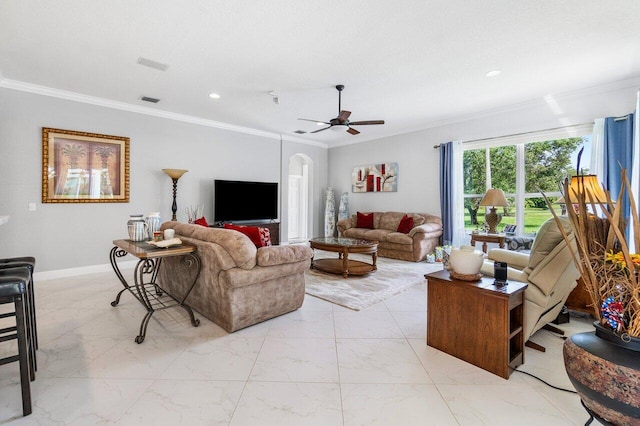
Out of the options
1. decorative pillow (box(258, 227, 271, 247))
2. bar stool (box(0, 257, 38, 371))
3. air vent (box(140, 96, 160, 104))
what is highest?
air vent (box(140, 96, 160, 104))

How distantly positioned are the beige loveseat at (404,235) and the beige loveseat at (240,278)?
3092mm

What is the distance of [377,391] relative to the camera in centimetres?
185

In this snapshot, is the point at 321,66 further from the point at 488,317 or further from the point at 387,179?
the point at 387,179

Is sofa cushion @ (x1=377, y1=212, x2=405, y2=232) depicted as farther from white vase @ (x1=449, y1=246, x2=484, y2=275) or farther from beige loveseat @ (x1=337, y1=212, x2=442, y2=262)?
white vase @ (x1=449, y1=246, x2=484, y2=275)

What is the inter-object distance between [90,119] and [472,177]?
6.67 m

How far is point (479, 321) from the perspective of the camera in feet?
6.82

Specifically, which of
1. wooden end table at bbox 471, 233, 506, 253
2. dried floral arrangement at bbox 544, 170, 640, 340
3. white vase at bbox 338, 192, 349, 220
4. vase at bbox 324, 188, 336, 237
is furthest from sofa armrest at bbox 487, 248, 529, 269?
vase at bbox 324, 188, 336, 237

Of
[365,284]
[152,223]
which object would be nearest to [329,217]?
[365,284]

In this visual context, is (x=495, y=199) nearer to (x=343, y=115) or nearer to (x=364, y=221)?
(x=343, y=115)

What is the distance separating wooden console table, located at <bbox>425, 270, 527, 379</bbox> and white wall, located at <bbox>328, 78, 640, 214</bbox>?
3840mm

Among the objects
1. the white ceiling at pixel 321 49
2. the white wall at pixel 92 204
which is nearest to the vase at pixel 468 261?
the white ceiling at pixel 321 49

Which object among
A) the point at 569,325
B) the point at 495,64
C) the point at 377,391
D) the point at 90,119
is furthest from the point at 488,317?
the point at 90,119

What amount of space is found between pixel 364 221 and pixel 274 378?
5.23 metres

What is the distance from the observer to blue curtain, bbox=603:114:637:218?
3850mm
